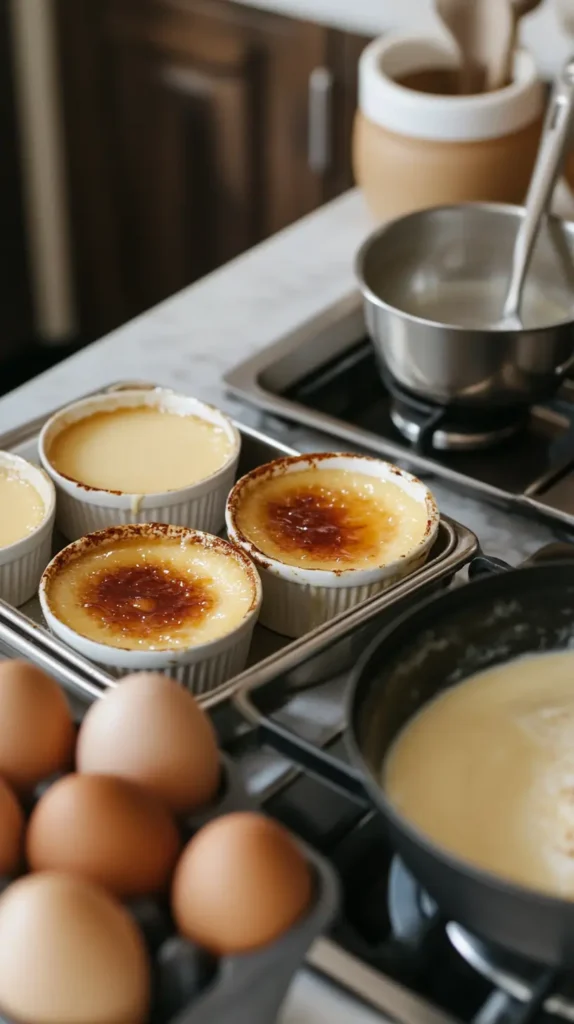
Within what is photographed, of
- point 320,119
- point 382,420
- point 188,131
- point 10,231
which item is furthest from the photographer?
point 10,231

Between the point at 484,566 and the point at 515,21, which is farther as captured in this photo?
the point at 515,21

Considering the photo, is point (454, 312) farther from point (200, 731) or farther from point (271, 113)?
point (271, 113)

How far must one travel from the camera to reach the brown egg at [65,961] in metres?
0.55

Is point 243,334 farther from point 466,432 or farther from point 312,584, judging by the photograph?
point 312,584

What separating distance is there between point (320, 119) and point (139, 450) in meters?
1.02

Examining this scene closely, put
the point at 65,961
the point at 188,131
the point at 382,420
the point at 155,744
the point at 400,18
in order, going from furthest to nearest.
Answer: the point at 188,131 → the point at 400,18 → the point at 382,420 → the point at 155,744 → the point at 65,961

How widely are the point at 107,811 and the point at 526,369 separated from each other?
58 centimetres

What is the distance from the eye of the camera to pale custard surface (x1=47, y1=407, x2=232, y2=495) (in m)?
1.02

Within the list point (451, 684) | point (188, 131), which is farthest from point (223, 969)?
point (188, 131)

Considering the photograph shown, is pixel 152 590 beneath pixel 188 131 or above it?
above

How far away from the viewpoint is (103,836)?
0.60 m

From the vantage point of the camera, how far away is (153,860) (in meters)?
0.62

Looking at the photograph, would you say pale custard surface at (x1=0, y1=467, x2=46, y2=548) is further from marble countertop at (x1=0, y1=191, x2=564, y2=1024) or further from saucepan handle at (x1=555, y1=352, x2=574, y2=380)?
saucepan handle at (x1=555, y1=352, x2=574, y2=380)

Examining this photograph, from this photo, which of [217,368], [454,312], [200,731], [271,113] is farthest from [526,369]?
[271,113]
